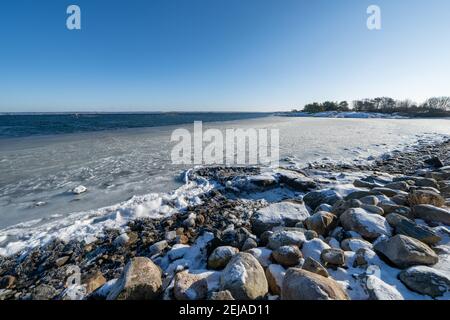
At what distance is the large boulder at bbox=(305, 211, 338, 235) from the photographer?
3137 millimetres

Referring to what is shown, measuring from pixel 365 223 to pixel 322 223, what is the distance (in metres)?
0.56

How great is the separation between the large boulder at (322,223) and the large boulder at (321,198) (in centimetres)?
93

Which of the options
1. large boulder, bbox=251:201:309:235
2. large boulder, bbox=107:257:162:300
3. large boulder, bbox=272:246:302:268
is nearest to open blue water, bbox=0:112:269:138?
large boulder, bbox=107:257:162:300

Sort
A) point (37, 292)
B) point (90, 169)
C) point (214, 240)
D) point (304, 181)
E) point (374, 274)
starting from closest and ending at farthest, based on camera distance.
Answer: point (374, 274) → point (37, 292) → point (214, 240) → point (304, 181) → point (90, 169)

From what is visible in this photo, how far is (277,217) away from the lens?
3.58 meters

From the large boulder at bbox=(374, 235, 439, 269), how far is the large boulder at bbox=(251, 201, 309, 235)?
134 cm

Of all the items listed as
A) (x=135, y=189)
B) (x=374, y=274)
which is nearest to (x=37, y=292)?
(x=135, y=189)

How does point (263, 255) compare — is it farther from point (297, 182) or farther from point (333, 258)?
point (297, 182)

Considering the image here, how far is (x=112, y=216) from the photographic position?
4121 mm

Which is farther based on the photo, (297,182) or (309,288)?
(297,182)

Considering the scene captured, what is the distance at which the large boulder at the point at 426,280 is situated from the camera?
1851 millimetres

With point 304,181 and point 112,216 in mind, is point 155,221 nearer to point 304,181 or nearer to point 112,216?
point 112,216

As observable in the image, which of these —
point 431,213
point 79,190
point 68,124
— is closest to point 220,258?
point 431,213

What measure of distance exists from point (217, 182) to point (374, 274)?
437cm
